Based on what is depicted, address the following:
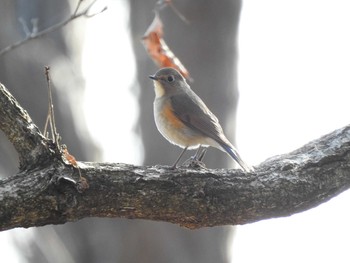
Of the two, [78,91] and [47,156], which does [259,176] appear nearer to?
[47,156]

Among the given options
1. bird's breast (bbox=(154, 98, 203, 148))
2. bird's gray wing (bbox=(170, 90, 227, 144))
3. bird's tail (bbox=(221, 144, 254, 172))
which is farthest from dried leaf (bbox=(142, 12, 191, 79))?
bird's tail (bbox=(221, 144, 254, 172))

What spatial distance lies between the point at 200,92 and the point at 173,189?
14.7 ft

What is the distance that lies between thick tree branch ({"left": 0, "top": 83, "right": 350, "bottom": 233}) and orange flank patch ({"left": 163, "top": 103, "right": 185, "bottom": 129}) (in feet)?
3.66

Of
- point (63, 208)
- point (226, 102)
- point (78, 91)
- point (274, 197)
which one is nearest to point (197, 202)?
point (274, 197)

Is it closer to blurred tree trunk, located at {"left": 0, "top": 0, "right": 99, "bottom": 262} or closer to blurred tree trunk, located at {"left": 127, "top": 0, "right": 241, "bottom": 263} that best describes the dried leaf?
blurred tree trunk, located at {"left": 127, "top": 0, "right": 241, "bottom": 263}

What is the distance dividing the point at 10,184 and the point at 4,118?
375mm

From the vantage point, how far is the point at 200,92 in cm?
846

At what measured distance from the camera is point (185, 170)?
13.9ft

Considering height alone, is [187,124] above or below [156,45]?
below

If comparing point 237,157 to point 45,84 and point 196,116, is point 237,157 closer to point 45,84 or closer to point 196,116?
point 196,116

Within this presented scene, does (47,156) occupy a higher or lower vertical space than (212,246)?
lower

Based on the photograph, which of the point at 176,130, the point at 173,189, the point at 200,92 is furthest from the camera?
the point at 200,92

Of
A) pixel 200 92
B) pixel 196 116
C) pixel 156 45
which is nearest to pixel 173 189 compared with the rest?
pixel 196 116

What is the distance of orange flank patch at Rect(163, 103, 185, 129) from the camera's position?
18.5ft
